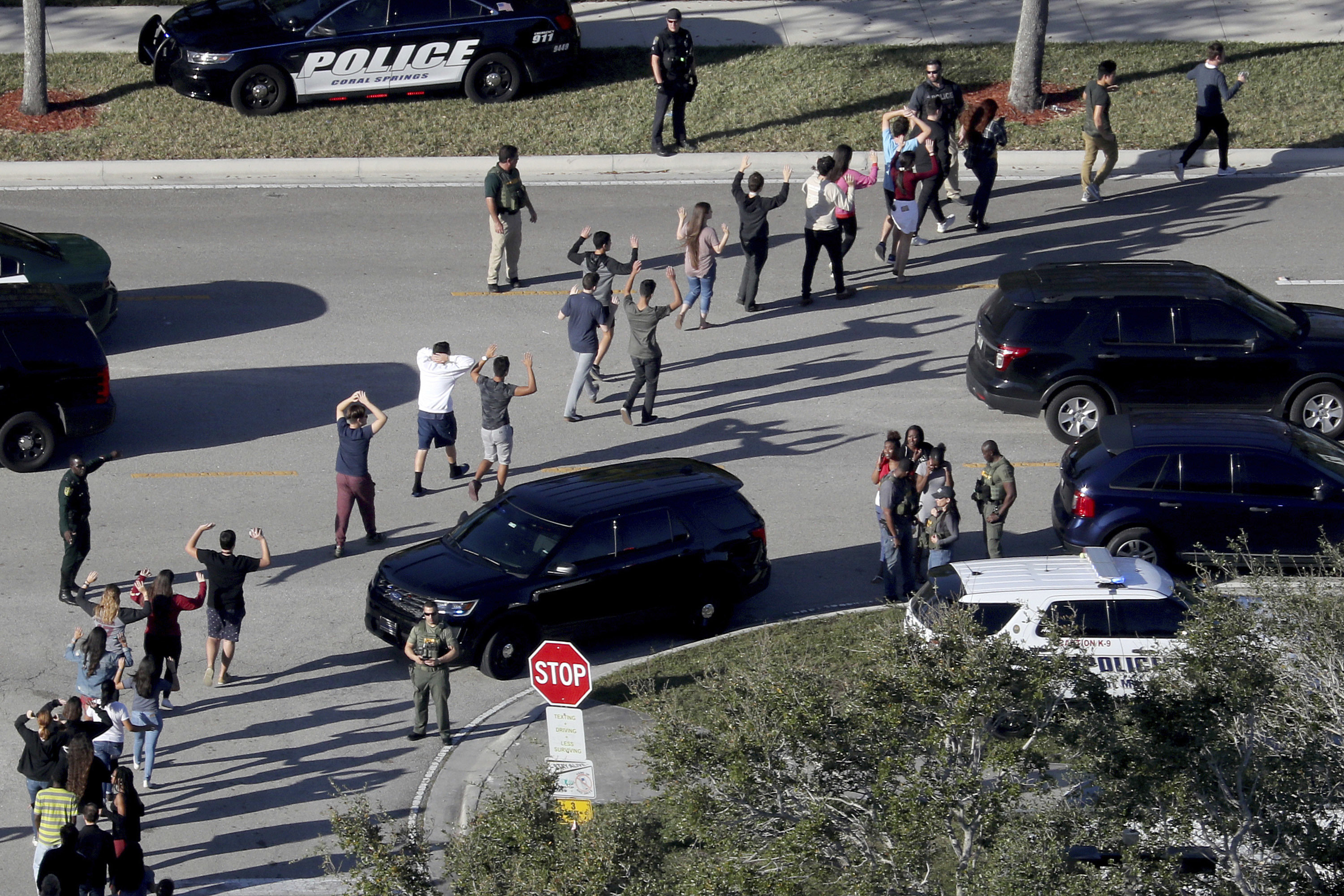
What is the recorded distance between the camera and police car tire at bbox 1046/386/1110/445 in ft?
54.4

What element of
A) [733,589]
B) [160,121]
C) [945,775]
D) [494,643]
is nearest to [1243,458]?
[733,589]

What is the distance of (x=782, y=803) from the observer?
7254 mm

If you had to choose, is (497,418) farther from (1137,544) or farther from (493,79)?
(493,79)

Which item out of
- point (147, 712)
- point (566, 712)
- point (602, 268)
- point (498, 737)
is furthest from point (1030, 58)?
point (147, 712)

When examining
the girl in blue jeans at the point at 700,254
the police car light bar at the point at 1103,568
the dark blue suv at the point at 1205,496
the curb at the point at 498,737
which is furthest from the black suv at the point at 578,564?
the girl in blue jeans at the point at 700,254

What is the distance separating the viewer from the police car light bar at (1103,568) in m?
12.3

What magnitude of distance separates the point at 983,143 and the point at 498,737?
12.4 metres

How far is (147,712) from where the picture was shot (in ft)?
37.2

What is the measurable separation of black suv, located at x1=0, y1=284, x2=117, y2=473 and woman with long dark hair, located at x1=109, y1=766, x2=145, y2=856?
23.2ft

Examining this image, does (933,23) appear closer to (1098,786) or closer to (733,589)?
(733,589)

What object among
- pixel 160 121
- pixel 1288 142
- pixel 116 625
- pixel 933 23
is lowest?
pixel 116 625

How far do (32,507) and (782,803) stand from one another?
1072cm

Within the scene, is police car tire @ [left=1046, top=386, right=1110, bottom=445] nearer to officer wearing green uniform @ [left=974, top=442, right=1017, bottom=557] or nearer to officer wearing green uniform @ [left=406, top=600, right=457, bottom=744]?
officer wearing green uniform @ [left=974, top=442, right=1017, bottom=557]

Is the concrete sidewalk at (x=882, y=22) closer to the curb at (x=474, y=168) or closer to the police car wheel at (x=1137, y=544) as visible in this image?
the curb at (x=474, y=168)
